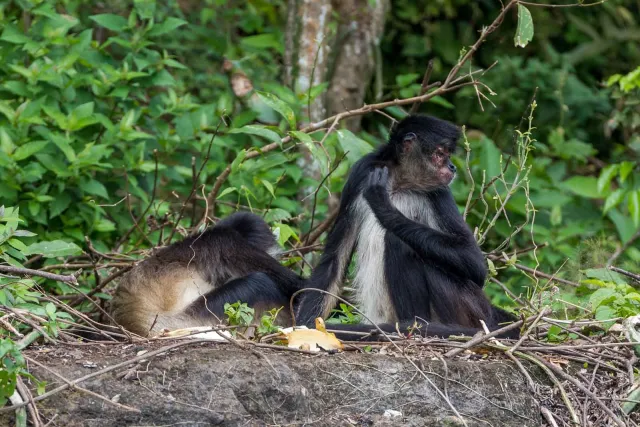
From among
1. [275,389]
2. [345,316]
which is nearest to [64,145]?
[345,316]

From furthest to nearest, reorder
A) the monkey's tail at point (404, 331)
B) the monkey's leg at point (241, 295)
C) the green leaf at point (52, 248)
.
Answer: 1. the monkey's leg at point (241, 295)
2. the monkey's tail at point (404, 331)
3. the green leaf at point (52, 248)

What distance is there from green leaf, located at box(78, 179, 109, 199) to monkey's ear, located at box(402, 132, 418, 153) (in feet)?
7.00

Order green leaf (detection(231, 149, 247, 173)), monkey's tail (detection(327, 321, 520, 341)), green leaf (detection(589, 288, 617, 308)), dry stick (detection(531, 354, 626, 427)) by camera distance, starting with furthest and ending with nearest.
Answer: green leaf (detection(231, 149, 247, 173)), green leaf (detection(589, 288, 617, 308)), monkey's tail (detection(327, 321, 520, 341)), dry stick (detection(531, 354, 626, 427))

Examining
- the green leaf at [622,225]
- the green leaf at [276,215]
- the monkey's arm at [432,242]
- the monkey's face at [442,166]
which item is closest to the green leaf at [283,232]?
the green leaf at [276,215]

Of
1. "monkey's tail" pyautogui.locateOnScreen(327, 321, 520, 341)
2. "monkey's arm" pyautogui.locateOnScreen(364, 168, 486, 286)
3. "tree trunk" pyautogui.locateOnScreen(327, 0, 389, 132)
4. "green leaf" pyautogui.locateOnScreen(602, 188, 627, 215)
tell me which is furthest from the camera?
"tree trunk" pyautogui.locateOnScreen(327, 0, 389, 132)

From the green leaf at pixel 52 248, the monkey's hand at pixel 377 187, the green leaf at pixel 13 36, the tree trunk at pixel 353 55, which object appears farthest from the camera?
the tree trunk at pixel 353 55

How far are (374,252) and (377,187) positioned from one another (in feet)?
1.37

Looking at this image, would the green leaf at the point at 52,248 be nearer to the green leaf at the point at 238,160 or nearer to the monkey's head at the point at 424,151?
the green leaf at the point at 238,160

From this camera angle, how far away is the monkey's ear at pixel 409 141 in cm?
593

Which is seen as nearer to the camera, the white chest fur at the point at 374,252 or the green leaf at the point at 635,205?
the white chest fur at the point at 374,252

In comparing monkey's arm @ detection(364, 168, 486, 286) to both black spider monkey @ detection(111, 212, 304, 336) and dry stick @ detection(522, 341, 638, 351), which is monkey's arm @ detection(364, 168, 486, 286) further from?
black spider monkey @ detection(111, 212, 304, 336)

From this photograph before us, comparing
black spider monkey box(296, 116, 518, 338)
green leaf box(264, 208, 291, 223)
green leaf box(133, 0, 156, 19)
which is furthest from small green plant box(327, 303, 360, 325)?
green leaf box(133, 0, 156, 19)

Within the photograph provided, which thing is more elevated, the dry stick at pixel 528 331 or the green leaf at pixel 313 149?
the green leaf at pixel 313 149

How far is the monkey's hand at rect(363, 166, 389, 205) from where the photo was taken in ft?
18.3
